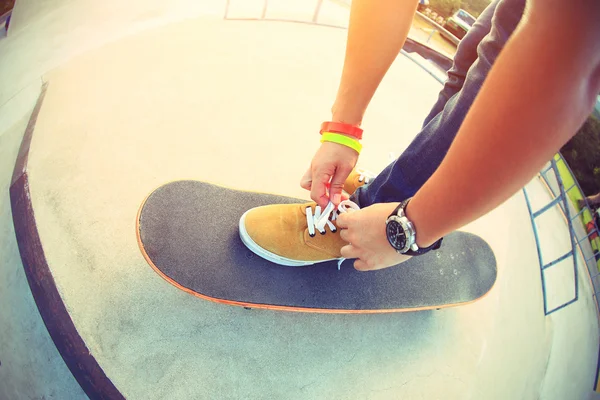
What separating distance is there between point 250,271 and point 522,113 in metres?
1.02

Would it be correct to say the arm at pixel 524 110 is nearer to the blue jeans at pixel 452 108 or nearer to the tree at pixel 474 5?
the blue jeans at pixel 452 108

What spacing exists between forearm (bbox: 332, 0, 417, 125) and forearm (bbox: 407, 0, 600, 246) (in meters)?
0.44

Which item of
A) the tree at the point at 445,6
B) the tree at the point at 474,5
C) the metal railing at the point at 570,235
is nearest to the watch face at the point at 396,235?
the metal railing at the point at 570,235

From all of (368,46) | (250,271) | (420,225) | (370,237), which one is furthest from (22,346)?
(368,46)

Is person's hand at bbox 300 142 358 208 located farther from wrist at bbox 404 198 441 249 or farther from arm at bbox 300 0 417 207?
wrist at bbox 404 198 441 249

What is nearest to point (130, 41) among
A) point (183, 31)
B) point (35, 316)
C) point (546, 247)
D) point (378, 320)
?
point (183, 31)

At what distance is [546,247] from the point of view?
1.97 metres

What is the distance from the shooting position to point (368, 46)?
833 millimetres

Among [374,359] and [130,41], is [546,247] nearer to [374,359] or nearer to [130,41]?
[374,359]

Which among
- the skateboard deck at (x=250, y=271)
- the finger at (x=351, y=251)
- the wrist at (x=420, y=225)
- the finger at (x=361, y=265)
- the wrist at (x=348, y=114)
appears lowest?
the skateboard deck at (x=250, y=271)

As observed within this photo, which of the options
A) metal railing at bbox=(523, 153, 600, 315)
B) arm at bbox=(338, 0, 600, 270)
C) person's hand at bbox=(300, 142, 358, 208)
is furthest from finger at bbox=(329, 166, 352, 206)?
metal railing at bbox=(523, 153, 600, 315)

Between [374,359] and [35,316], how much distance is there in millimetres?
1306

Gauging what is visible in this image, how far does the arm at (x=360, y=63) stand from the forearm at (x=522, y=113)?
42cm

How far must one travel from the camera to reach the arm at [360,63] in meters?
0.79
